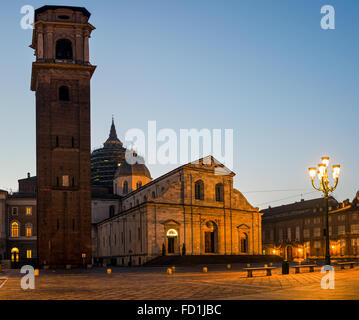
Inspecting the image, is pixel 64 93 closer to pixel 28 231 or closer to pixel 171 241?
pixel 171 241

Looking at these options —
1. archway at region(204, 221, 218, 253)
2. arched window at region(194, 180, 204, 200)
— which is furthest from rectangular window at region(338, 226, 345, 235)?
arched window at region(194, 180, 204, 200)

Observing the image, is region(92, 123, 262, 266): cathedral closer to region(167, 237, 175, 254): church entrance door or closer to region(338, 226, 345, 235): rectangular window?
region(167, 237, 175, 254): church entrance door

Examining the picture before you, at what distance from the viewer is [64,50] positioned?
58.0m

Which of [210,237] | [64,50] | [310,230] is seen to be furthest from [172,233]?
[310,230]

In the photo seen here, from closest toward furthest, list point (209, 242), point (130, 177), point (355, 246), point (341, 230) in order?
point (209, 242) < point (355, 246) < point (341, 230) < point (130, 177)

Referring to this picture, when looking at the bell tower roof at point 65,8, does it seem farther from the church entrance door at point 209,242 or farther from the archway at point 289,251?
the archway at point 289,251

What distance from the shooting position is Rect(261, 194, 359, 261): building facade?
3360 inches

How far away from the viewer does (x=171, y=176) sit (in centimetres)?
7075

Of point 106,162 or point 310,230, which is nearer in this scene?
point 310,230

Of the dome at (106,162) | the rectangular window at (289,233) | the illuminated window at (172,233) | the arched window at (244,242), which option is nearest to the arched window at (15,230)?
the dome at (106,162)

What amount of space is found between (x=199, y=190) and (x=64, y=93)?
2216 centimetres
